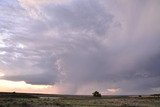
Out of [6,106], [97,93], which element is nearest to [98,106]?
[6,106]

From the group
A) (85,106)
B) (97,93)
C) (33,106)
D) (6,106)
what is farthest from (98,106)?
(97,93)

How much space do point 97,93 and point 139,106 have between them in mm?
71364

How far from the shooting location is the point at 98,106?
3059 inches

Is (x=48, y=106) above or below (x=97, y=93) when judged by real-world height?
below

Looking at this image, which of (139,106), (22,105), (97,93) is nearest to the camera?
(22,105)

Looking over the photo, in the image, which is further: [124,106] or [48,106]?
[124,106]

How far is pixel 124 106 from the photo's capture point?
80500 millimetres

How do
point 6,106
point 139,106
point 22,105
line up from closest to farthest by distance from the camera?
point 6,106, point 22,105, point 139,106

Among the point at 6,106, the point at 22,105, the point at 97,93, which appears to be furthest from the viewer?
the point at 97,93

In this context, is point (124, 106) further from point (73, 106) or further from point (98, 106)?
point (73, 106)

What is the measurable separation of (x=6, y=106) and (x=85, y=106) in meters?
17.7

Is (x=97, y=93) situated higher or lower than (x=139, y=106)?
higher

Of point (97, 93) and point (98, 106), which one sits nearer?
point (98, 106)

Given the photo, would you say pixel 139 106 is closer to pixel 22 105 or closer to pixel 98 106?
pixel 98 106
